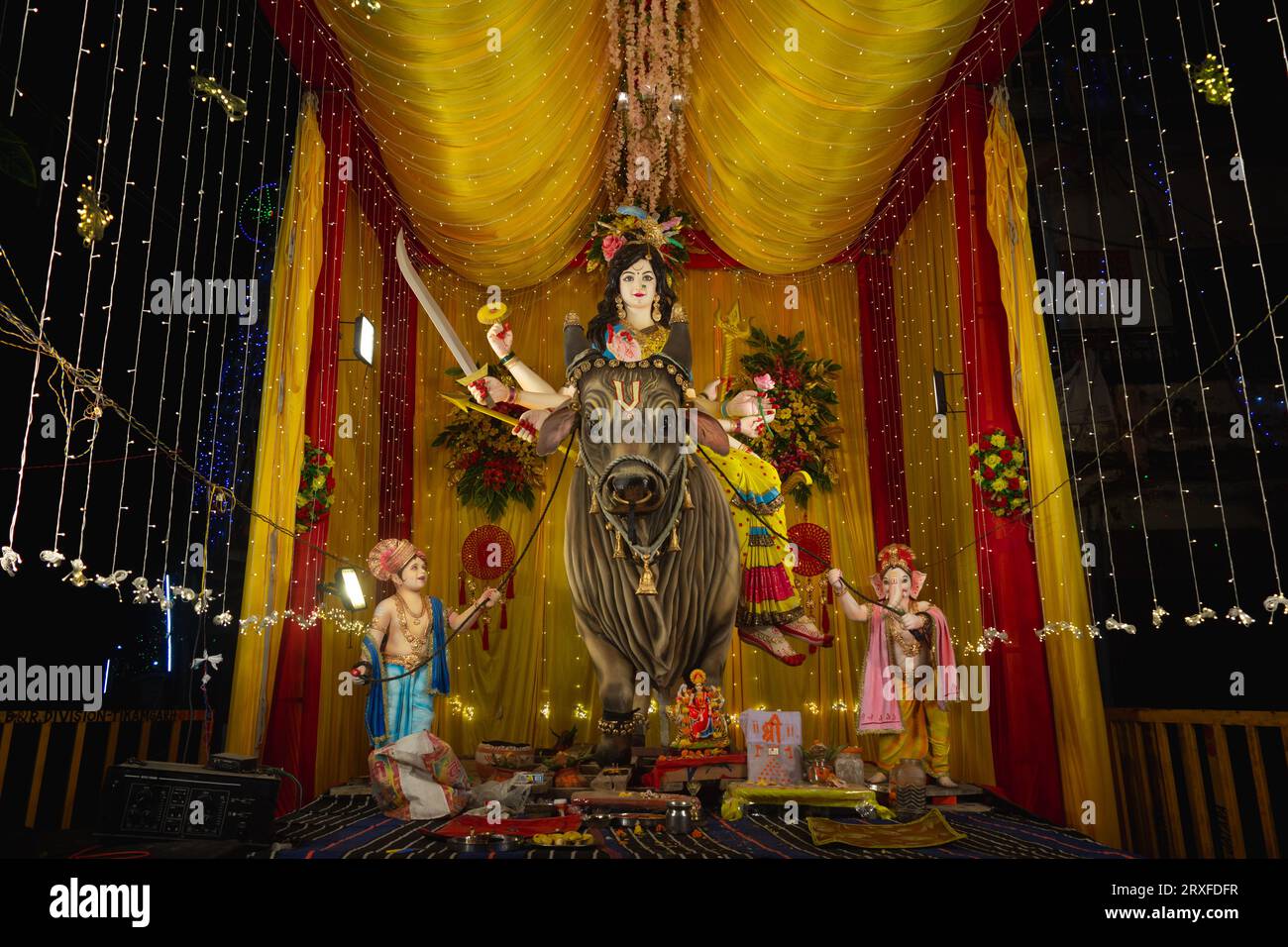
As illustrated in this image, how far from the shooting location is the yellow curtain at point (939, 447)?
5.74 metres

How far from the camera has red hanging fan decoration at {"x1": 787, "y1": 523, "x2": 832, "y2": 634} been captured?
684 cm

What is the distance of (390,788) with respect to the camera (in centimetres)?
436

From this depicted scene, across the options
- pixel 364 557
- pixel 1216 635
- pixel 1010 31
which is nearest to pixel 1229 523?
pixel 1216 635

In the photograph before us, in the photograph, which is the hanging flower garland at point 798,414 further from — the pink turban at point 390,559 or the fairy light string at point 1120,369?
the pink turban at point 390,559

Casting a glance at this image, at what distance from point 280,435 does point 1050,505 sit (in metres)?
3.93

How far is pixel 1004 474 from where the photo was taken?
16.3 feet

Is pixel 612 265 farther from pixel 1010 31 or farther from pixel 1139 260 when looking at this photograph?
pixel 1139 260

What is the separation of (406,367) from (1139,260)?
5.15 metres

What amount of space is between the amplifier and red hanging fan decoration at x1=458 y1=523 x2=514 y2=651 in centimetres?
348

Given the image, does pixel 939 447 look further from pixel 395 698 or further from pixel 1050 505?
pixel 395 698

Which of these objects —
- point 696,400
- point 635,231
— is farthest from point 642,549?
point 635,231

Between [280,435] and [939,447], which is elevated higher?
[939,447]

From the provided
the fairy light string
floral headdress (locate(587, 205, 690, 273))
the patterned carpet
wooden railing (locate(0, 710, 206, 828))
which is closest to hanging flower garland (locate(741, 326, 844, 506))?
floral headdress (locate(587, 205, 690, 273))

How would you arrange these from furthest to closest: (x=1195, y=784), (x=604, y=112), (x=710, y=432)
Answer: (x=604, y=112) < (x=710, y=432) < (x=1195, y=784)
